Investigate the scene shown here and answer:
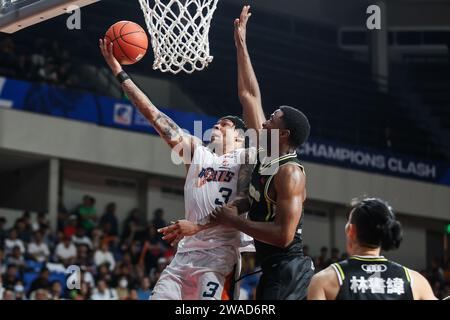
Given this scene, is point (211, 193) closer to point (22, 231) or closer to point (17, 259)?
point (17, 259)

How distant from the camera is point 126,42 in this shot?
19.3ft

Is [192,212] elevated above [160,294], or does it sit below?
above

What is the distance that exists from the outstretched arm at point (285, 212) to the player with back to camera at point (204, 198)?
1.53 feet

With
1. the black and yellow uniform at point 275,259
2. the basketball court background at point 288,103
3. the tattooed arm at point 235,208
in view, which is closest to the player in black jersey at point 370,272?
the black and yellow uniform at point 275,259

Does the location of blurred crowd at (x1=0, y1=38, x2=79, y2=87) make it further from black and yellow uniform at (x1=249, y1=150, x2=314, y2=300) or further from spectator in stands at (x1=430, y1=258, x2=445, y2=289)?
black and yellow uniform at (x1=249, y1=150, x2=314, y2=300)

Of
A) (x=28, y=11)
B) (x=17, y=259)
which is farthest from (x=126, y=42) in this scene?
(x=17, y=259)

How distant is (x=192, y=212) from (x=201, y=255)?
27cm

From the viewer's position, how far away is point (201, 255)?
5.62m

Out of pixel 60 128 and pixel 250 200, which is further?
pixel 60 128

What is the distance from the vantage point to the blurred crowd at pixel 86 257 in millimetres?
11523

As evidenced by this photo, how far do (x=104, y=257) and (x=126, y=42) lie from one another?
756cm

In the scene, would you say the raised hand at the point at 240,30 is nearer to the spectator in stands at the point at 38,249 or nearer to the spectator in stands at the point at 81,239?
the spectator in stands at the point at 38,249

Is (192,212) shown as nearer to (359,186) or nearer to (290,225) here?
(290,225)
